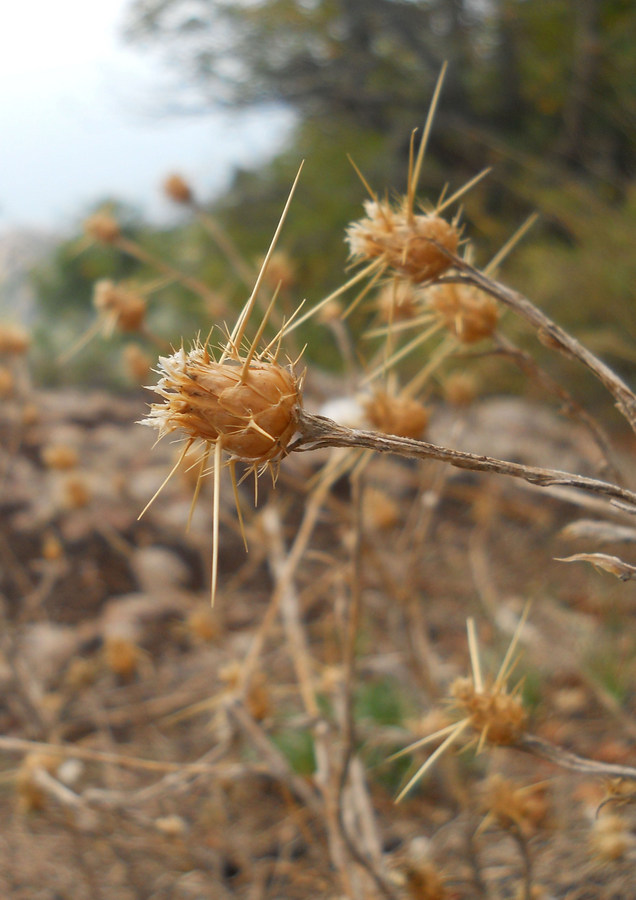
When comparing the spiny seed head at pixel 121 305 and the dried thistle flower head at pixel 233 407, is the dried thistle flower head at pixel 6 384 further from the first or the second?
the dried thistle flower head at pixel 233 407

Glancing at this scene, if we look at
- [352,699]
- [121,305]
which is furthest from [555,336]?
[121,305]

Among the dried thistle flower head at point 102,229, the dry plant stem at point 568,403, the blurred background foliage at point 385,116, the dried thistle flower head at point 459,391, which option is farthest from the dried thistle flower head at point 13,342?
the blurred background foliage at point 385,116

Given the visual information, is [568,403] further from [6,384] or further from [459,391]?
[6,384]

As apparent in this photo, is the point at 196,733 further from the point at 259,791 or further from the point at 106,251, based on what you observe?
the point at 106,251

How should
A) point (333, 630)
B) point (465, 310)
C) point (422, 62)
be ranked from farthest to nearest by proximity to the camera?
point (422, 62), point (333, 630), point (465, 310)

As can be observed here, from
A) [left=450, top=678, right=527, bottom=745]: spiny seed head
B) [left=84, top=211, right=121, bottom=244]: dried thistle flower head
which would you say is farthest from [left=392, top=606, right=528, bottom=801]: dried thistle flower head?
[left=84, top=211, right=121, bottom=244]: dried thistle flower head
